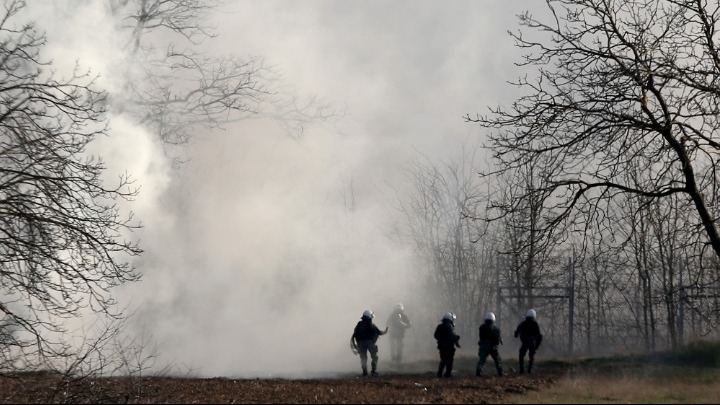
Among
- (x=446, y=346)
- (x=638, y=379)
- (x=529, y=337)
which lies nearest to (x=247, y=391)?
(x=446, y=346)

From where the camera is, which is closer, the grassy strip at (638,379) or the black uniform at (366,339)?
the grassy strip at (638,379)

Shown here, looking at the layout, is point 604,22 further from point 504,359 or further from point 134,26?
point 134,26

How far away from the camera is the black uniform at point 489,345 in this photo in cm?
1814

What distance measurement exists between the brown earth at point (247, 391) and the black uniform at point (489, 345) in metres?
2.25

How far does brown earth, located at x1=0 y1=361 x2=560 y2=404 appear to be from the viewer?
38.9ft

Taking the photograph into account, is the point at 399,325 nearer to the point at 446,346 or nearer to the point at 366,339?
the point at 366,339

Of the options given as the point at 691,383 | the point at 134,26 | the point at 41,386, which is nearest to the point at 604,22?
the point at 691,383

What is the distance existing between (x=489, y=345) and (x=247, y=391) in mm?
6513

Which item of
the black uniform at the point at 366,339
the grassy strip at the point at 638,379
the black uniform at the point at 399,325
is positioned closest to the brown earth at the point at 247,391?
the grassy strip at the point at 638,379

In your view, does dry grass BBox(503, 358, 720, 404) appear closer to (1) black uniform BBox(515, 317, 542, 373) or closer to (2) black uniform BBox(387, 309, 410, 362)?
(1) black uniform BBox(515, 317, 542, 373)

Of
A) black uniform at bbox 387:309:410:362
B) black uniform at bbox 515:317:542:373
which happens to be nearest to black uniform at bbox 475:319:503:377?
black uniform at bbox 515:317:542:373

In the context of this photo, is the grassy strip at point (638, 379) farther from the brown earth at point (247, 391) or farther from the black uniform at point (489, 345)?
the black uniform at point (489, 345)

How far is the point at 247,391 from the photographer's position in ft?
43.8

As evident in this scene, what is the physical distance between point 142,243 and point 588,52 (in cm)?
1170
